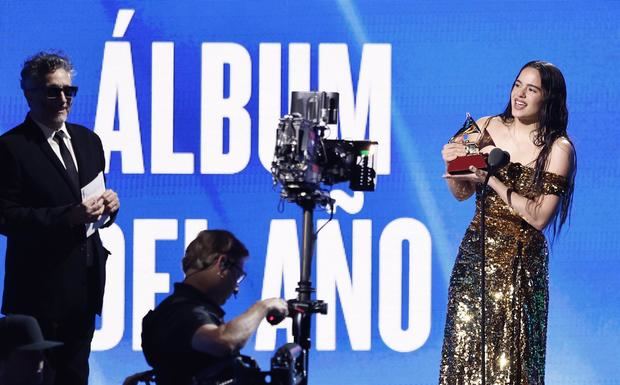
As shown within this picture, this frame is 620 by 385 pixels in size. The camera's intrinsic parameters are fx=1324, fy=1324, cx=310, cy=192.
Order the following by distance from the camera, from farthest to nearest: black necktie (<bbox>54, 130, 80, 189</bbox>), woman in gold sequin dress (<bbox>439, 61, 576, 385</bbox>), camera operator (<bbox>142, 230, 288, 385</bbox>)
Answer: woman in gold sequin dress (<bbox>439, 61, 576, 385</bbox>), black necktie (<bbox>54, 130, 80, 189</bbox>), camera operator (<bbox>142, 230, 288, 385</bbox>)

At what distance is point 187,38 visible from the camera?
5977 millimetres

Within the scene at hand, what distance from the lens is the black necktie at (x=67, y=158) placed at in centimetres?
456

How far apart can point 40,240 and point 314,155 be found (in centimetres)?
104

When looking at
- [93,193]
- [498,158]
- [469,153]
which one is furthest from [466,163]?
[93,193]

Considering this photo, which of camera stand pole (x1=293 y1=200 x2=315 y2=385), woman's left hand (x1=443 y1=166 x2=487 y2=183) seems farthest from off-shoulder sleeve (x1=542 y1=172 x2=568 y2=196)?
camera stand pole (x1=293 y1=200 x2=315 y2=385)

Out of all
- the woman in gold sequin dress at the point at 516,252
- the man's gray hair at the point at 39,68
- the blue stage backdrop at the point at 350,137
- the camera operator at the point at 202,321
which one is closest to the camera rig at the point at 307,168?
the camera operator at the point at 202,321

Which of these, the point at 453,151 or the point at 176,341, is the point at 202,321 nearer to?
the point at 176,341

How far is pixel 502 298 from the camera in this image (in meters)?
4.89

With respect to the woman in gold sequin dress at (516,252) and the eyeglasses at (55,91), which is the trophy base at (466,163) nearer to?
the woman in gold sequin dress at (516,252)

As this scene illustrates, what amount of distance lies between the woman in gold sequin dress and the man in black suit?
1331 mm

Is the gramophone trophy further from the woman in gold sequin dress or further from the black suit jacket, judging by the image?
the black suit jacket

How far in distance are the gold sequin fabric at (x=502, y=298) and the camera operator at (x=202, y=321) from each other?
48.6 inches

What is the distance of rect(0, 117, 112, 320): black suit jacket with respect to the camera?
4465 mm

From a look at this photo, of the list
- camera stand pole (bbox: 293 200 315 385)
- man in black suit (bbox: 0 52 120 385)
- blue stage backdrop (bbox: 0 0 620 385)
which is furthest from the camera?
blue stage backdrop (bbox: 0 0 620 385)
